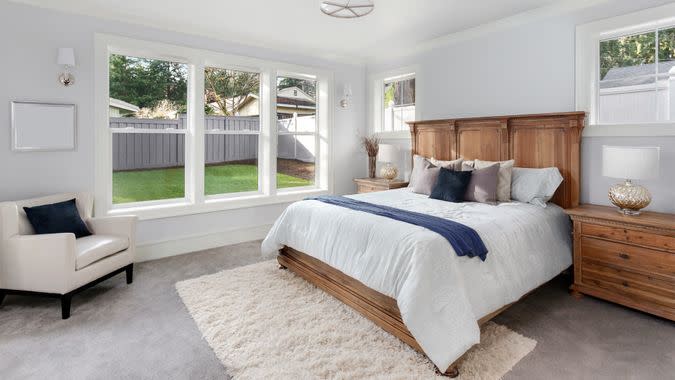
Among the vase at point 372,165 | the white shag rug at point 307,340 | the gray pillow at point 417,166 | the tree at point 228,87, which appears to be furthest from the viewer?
the vase at point 372,165

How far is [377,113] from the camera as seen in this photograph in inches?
228

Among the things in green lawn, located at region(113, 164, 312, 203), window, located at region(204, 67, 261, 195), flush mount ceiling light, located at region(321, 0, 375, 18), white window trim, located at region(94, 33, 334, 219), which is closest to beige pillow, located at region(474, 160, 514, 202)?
flush mount ceiling light, located at region(321, 0, 375, 18)

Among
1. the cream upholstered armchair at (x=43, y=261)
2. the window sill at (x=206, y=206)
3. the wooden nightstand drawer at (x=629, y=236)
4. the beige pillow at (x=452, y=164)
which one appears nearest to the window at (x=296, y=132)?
the window sill at (x=206, y=206)

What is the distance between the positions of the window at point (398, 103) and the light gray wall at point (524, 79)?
295mm

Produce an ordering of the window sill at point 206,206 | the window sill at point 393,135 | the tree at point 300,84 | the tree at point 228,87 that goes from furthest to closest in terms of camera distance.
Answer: the window sill at point 393,135 → the tree at point 300,84 → the tree at point 228,87 → the window sill at point 206,206

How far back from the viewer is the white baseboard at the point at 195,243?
4.03 m

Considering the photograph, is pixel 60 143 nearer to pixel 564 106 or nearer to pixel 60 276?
pixel 60 276

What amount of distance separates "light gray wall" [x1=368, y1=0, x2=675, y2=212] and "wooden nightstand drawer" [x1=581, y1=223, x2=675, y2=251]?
65cm

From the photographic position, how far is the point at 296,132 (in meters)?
5.35

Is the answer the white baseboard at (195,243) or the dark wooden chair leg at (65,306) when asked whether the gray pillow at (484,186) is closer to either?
the white baseboard at (195,243)

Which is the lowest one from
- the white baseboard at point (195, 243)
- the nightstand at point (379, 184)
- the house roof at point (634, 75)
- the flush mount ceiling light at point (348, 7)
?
the white baseboard at point (195, 243)

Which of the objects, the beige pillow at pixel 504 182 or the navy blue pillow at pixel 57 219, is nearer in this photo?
the navy blue pillow at pixel 57 219

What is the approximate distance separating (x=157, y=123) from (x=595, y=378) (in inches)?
181

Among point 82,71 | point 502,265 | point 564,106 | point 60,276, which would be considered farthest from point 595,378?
point 82,71
